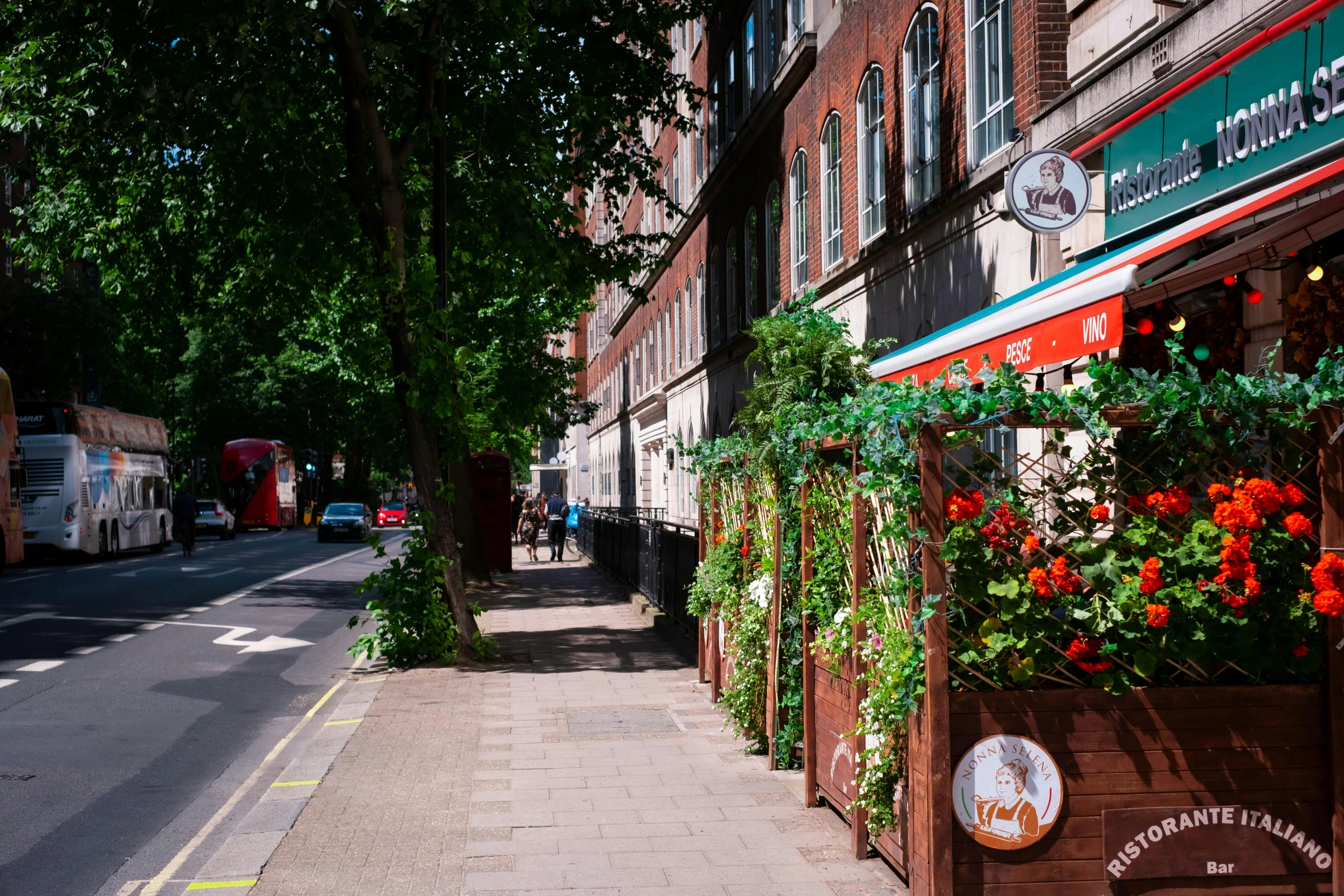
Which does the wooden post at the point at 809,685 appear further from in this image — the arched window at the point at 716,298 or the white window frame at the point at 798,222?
the arched window at the point at 716,298

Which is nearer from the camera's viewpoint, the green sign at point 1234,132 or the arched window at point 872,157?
the green sign at point 1234,132

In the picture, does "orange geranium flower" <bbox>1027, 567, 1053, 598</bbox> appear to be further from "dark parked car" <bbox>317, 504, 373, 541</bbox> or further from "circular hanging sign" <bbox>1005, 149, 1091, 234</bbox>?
"dark parked car" <bbox>317, 504, 373, 541</bbox>

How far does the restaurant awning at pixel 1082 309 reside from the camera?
24.2 feet

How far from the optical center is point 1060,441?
472cm

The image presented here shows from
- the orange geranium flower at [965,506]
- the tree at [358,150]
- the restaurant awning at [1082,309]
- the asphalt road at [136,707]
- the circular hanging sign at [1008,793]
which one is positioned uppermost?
the tree at [358,150]

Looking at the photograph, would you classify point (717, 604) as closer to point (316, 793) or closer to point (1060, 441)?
point (316, 793)

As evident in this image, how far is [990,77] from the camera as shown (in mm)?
13258

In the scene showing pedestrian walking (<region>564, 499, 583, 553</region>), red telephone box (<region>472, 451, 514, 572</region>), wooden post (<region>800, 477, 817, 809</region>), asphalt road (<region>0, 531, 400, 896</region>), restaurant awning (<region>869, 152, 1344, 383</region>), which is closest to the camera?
asphalt road (<region>0, 531, 400, 896</region>)

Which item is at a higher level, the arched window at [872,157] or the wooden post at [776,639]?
the arched window at [872,157]

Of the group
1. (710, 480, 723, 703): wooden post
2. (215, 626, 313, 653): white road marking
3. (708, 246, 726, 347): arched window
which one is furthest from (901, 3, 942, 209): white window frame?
(708, 246, 726, 347): arched window

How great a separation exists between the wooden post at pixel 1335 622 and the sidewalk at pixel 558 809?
1.59m

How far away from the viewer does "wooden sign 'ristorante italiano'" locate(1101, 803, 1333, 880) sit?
173 inches

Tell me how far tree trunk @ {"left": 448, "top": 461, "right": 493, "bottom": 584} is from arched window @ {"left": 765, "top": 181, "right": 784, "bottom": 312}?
6215 mm

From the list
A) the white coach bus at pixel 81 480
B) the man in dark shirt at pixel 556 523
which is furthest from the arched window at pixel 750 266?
the white coach bus at pixel 81 480
